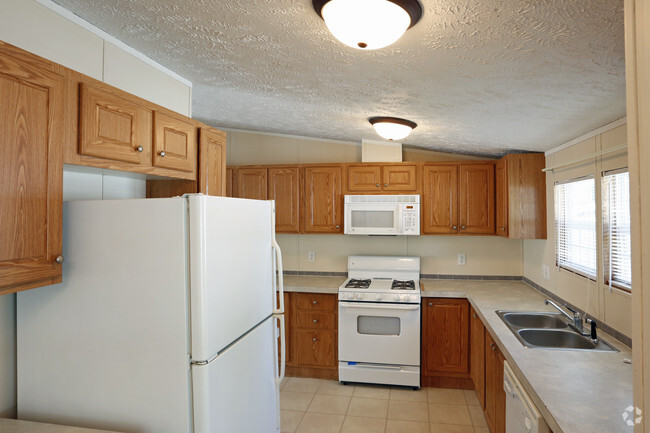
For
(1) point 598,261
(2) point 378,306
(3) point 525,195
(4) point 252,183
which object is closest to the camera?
(1) point 598,261

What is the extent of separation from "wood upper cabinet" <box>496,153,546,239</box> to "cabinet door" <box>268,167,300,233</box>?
6.47 ft

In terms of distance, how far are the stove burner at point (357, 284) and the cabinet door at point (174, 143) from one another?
1994 mm

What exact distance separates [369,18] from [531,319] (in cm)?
233

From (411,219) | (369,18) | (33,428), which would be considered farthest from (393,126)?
(33,428)

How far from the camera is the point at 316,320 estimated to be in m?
3.85

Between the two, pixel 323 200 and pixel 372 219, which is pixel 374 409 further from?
pixel 323 200

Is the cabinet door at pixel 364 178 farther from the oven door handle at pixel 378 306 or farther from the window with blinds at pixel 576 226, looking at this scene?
the window with blinds at pixel 576 226

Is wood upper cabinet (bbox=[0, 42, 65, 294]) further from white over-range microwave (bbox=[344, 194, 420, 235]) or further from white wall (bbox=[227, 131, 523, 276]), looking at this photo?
white wall (bbox=[227, 131, 523, 276])

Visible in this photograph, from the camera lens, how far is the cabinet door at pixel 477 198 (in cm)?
386

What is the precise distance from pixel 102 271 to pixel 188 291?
37 cm

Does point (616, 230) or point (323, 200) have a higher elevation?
point (323, 200)

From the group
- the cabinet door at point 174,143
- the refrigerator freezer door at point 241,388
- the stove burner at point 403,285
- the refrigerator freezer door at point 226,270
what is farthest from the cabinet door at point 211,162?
the stove burner at point 403,285

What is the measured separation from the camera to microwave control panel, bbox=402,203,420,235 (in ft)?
12.7

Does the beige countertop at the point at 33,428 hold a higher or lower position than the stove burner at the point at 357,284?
lower
